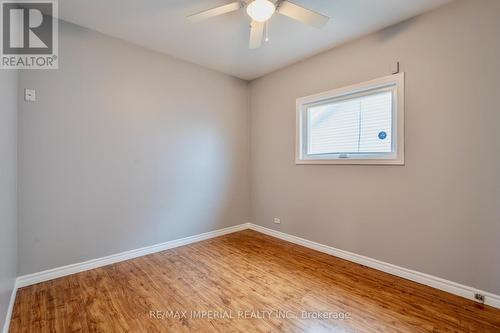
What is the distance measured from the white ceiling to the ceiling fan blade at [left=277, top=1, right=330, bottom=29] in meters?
0.30

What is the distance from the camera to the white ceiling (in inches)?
83.0

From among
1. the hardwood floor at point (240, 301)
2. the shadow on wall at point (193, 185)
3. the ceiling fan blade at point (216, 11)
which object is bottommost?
the hardwood floor at point (240, 301)

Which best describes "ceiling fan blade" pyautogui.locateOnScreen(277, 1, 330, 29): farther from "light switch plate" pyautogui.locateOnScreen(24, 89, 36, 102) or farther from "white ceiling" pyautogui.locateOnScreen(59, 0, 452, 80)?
"light switch plate" pyautogui.locateOnScreen(24, 89, 36, 102)

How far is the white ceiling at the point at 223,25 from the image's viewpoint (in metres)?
2.11

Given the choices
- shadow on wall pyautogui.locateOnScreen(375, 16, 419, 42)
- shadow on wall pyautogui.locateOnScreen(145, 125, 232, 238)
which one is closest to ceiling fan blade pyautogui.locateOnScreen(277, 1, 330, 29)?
shadow on wall pyautogui.locateOnScreen(375, 16, 419, 42)

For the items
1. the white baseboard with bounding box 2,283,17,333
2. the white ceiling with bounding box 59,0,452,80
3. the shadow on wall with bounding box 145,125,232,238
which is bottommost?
the white baseboard with bounding box 2,283,17,333

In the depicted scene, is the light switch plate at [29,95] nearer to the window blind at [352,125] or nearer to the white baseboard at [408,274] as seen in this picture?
the window blind at [352,125]

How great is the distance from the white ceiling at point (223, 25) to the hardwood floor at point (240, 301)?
2.71 m

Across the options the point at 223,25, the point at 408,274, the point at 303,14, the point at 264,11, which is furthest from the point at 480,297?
the point at 223,25

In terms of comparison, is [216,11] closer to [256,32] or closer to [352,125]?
[256,32]

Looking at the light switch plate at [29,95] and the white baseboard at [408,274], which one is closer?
the white baseboard at [408,274]

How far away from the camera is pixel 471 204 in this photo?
6.40ft

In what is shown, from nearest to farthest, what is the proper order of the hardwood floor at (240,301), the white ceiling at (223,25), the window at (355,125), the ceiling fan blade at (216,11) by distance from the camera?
the hardwood floor at (240,301) → the ceiling fan blade at (216,11) → the white ceiling at (223,25) → the window at (355,125)

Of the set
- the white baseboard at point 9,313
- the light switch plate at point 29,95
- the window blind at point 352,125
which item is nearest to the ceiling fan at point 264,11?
the window blind at point 352,125
